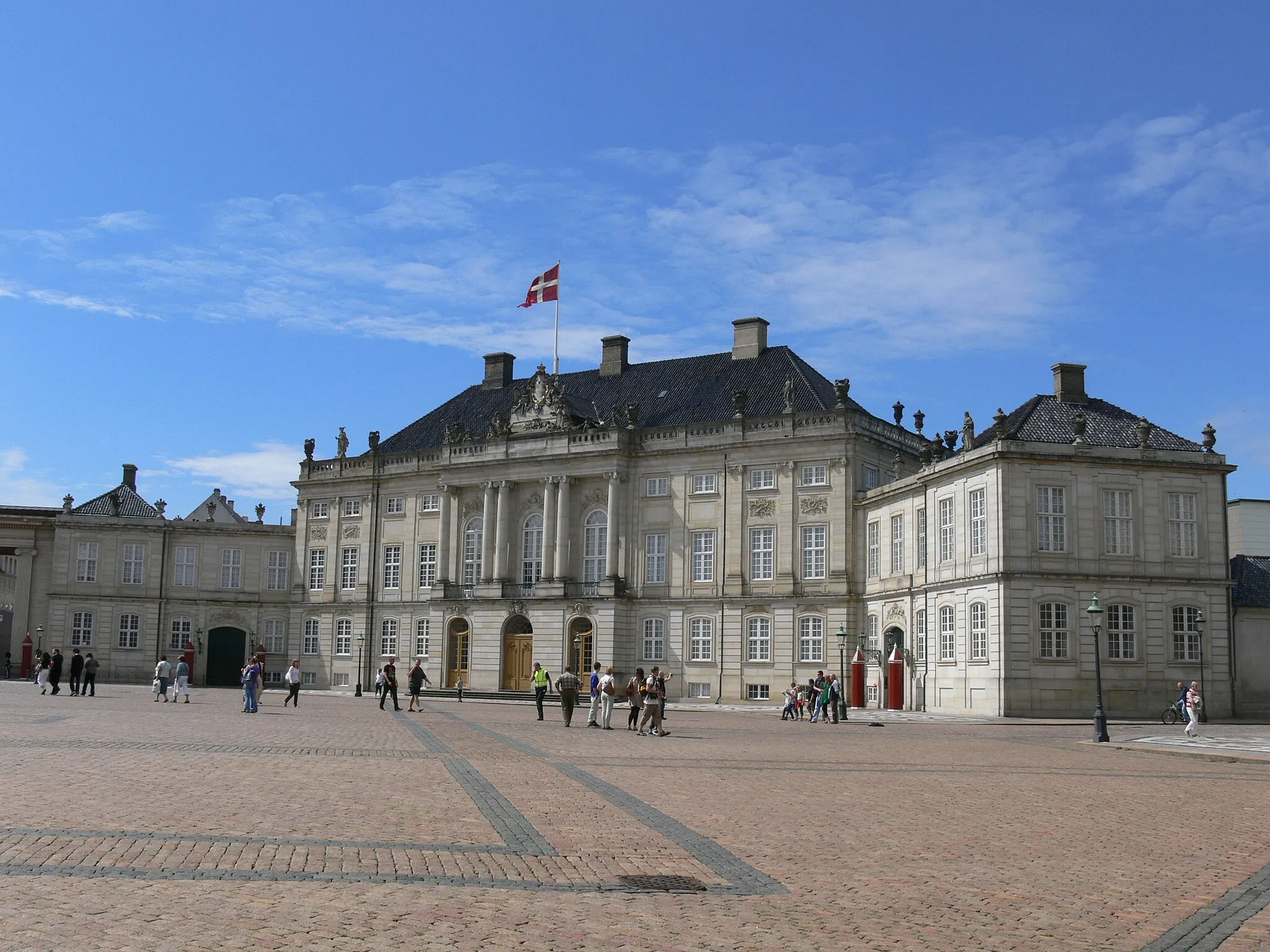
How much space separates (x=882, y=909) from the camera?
10.9 meters

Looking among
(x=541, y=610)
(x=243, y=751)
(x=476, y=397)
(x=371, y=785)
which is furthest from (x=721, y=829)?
(x=476, y=397)

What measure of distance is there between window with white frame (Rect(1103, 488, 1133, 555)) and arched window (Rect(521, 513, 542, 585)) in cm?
3040

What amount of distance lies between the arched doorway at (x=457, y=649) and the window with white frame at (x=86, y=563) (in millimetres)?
23191

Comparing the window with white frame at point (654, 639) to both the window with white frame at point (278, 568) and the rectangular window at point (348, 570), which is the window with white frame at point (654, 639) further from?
the window with white frame at point (278, 568)

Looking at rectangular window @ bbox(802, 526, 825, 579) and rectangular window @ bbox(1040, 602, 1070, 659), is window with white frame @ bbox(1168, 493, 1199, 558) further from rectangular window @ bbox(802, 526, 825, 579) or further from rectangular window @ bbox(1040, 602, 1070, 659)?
rectangular window @ bbox(802, 526, 825, 579)

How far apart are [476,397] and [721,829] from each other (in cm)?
6532

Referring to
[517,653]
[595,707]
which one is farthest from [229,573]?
[595,707]

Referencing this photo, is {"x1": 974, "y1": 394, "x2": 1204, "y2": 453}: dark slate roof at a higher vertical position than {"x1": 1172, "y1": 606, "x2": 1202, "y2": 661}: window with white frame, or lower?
higher

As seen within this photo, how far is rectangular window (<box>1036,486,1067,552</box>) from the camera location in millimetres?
47906

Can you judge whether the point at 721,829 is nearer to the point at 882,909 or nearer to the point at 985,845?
the point at 985,845

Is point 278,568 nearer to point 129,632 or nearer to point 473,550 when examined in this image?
point 129,632

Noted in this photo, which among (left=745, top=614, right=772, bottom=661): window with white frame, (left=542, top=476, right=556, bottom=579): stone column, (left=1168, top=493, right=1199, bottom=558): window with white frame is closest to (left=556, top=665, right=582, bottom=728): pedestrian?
(left=1168, top=493, right=1199, bottom=558): window with white frame

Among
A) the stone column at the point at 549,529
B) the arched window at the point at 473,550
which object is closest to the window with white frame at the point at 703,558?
the stone column at the point at 549,529

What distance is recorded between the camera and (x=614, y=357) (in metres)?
75.1
